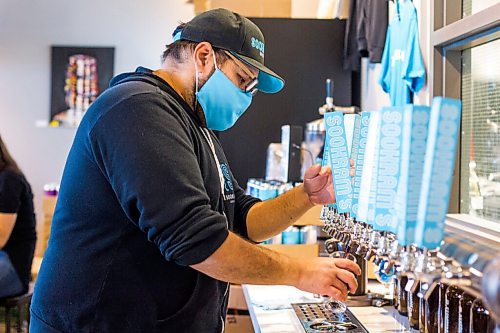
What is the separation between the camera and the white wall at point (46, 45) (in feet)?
21.9

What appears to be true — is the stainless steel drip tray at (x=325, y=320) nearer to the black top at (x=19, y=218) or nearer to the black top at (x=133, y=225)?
the black top at (x=133, y=225)

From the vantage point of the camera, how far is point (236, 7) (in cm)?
443

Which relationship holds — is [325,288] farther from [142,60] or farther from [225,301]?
[142,60]

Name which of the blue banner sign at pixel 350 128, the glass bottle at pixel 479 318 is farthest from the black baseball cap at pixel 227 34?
the glass bottle at pixel 479 318

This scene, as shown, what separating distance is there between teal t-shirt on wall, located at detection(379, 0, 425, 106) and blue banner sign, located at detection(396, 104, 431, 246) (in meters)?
1.76

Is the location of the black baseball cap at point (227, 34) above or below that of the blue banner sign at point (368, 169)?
above

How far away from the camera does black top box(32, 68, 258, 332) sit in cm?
141

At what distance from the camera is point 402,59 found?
3031 millimetres

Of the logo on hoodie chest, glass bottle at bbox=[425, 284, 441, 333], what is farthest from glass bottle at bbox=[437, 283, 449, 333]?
the logo on hoodie chest

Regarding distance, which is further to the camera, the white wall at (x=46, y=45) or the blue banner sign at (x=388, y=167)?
the white wall at (x=46, y=45)

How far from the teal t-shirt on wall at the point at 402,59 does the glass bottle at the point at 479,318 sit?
5.26 ft

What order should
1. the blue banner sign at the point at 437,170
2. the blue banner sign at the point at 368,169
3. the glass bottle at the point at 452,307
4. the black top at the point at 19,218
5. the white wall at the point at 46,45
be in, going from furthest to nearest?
the white wall at the point at 46,45
the black top at the point at 19,218
the glass bottle at the point at 452,307
the blue banner sign at the point at 368,169
the blue banner sign at the point at 437,170

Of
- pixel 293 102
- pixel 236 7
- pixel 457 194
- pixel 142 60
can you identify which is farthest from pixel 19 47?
pixel 457 194

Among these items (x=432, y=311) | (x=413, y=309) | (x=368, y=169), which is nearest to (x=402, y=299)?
(x=413, y=309)
